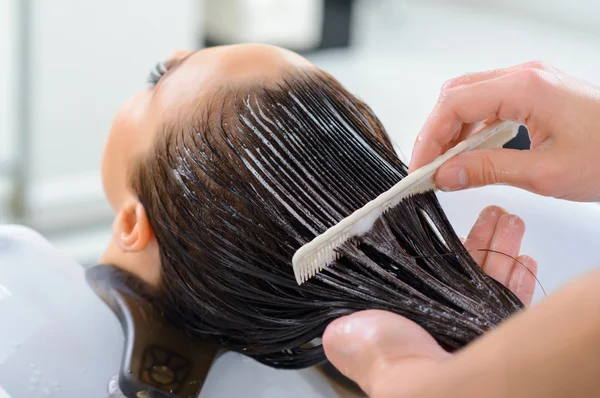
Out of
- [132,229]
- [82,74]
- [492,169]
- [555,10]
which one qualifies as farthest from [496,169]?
[555,10]

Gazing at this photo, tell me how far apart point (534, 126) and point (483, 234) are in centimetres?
14

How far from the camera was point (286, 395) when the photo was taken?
951mm

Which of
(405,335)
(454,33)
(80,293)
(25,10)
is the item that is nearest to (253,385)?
(80,293)

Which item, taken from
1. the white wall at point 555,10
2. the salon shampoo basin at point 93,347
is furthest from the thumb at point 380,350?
the white wall at point 555,10

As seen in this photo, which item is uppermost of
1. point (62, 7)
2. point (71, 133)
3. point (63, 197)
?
point (62, 7)

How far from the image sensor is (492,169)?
0.75m

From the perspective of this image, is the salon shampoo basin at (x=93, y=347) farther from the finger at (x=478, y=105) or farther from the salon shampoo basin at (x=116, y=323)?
the finger at (x=478, y=105)

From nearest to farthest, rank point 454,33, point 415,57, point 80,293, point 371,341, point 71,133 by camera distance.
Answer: point 371,341, point 80,293, point 71,133, point 415,57, point 454,33

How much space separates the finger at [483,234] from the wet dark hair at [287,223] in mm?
48

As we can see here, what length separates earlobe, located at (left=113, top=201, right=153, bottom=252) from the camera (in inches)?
35.0

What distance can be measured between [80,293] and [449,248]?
1.53 ft

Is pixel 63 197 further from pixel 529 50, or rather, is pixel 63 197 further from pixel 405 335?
pixel 529 50

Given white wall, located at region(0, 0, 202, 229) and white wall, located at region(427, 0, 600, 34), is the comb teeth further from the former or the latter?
white wall, located at region(427, 0, 600, 34)

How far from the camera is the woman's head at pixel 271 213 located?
0.76 metres
